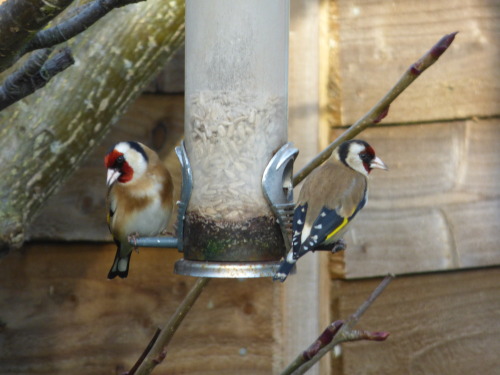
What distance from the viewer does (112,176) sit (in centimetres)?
252

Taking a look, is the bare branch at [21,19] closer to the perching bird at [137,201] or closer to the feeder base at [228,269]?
the feeder base at [228,269]

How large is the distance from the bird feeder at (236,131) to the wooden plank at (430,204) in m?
0.61

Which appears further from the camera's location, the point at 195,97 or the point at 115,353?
the point at 115,353

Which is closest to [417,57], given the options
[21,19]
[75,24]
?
[75,24]

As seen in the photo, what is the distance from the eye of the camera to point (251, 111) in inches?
92.7

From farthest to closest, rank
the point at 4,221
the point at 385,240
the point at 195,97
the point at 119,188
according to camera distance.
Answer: the point at 385,240, the point at 119,188, the point at 195,97, the point at 4,221

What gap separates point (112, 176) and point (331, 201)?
57cm

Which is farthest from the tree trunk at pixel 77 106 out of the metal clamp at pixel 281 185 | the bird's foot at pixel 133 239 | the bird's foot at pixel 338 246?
the bird's foot at pixel 338 246

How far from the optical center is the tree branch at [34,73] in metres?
1.65

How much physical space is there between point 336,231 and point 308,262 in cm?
43

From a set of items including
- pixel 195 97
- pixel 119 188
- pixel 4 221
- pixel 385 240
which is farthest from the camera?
pixel 385 240

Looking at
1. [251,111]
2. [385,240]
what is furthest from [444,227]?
[251,111]

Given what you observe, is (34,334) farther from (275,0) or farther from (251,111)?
(275,0)

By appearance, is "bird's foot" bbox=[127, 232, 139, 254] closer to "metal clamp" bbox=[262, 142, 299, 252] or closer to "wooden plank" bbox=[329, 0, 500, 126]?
"metal clamp" bbox=[262, 142, 299, 252]
